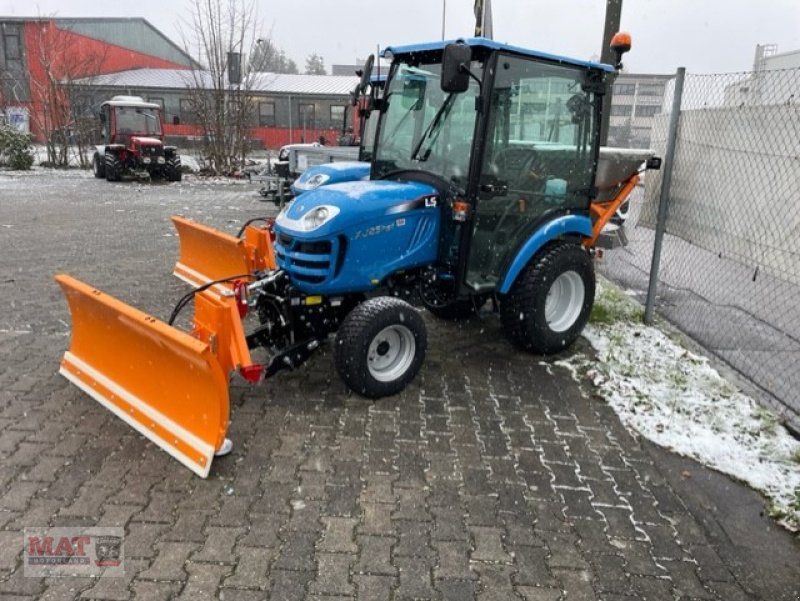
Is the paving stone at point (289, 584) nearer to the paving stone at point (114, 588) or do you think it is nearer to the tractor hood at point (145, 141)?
the paving stone at point (114, 588)

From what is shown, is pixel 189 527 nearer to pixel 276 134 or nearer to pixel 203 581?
pixel 203 581

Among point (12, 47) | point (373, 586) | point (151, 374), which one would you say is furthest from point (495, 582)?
point (12, 47)

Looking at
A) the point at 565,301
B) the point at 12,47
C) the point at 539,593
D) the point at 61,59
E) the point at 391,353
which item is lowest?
the point at 539,593

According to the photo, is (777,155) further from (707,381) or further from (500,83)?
→ (500,83)

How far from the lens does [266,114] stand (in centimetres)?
3225

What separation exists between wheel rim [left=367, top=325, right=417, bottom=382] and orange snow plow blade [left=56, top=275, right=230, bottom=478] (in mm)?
1023

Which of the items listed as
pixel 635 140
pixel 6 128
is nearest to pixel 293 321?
pixel 635 140

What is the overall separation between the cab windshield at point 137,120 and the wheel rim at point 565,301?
16.6 meters

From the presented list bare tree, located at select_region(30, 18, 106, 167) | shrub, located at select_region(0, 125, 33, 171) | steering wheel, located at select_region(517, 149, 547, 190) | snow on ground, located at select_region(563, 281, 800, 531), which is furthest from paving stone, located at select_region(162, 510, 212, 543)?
bare tree, located at select_region(30, 18, 106, 167)

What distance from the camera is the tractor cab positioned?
4.12 metres

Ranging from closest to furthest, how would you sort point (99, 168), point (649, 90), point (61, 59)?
point (649, 90) → point (99, 168) → point (61, 59)

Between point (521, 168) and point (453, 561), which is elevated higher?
point (521, 168)

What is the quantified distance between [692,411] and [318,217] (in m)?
2.79

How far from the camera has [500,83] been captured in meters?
4.07
